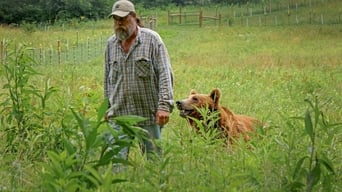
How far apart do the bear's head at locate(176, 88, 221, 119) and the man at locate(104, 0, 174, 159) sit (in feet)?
4.65

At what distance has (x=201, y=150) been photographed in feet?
15.6

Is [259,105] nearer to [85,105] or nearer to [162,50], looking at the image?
[162,50]

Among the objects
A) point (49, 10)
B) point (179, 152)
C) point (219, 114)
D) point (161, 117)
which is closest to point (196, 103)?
point (219, 114)

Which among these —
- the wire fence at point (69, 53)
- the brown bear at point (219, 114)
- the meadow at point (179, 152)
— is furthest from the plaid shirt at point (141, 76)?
the wire fence at point (69, 53)

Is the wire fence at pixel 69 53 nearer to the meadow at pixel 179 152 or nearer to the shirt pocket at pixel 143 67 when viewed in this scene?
the meadow at pixel 179 152

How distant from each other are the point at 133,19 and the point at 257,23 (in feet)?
132

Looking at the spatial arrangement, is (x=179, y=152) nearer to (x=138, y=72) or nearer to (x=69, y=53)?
(x=138, y=72)

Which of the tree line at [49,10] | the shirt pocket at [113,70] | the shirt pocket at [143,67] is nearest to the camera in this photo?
the shirt pocket at [143,67]

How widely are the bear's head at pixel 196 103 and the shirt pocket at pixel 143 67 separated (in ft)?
5.09

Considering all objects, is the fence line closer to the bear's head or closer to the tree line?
the tree line

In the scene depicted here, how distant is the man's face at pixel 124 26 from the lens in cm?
575

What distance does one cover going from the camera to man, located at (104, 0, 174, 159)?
5.79m

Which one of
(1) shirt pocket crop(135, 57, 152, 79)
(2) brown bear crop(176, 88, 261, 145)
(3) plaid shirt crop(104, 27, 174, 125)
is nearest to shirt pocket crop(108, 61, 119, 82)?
(3) plaid shirt crop(104, 27, 174, 125)

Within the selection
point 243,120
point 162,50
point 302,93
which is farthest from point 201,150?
point 302,93
